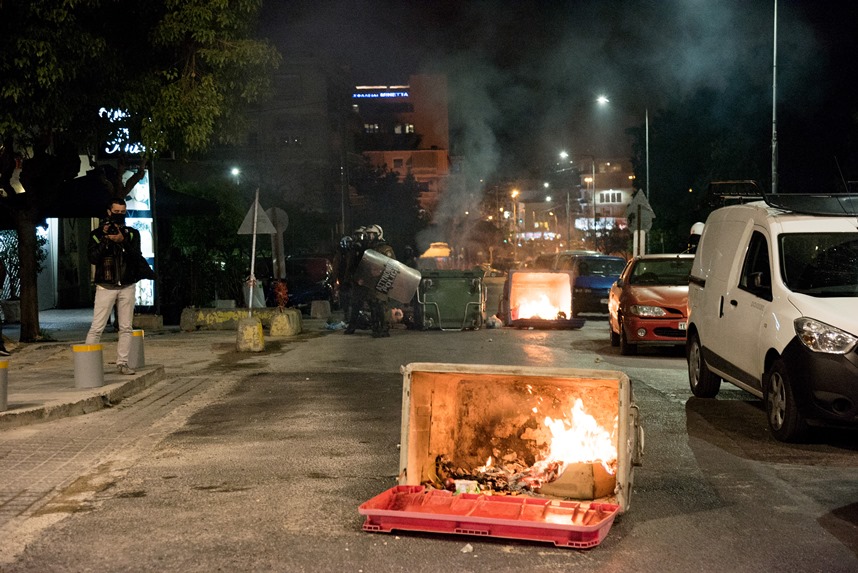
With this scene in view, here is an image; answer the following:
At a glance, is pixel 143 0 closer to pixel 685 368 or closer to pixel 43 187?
pixel 43 187

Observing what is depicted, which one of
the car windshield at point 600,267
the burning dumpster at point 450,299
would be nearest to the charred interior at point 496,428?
the burning dumpster at point 450,299

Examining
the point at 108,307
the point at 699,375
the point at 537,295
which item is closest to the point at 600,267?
the point at 537,295

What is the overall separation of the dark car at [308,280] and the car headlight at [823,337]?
2087 centimetres

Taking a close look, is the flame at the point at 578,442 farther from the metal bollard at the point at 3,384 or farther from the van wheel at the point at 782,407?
the metal bollard at the point at 3,384

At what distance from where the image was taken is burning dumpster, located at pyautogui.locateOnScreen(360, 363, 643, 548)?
19.3 feet

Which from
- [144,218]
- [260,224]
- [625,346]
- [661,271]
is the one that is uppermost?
[144,218]

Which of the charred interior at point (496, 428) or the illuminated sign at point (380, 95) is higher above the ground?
the illuminated sign at point (380, 95)

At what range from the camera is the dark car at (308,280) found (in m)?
28.8

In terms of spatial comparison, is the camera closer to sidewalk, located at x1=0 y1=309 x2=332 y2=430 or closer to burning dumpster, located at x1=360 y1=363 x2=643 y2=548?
sidewalk, located at x1=0 y1=309 x2=332 y2=430

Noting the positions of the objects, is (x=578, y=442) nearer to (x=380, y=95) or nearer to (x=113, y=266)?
(x=113, y=266)

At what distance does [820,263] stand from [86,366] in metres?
7.50

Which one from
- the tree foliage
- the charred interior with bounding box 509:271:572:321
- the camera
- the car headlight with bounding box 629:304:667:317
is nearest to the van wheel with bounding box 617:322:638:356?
the car headlight with bounding box 629:304:667:317

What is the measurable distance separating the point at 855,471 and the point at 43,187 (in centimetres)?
1408

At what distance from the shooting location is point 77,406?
10266 millimetres
